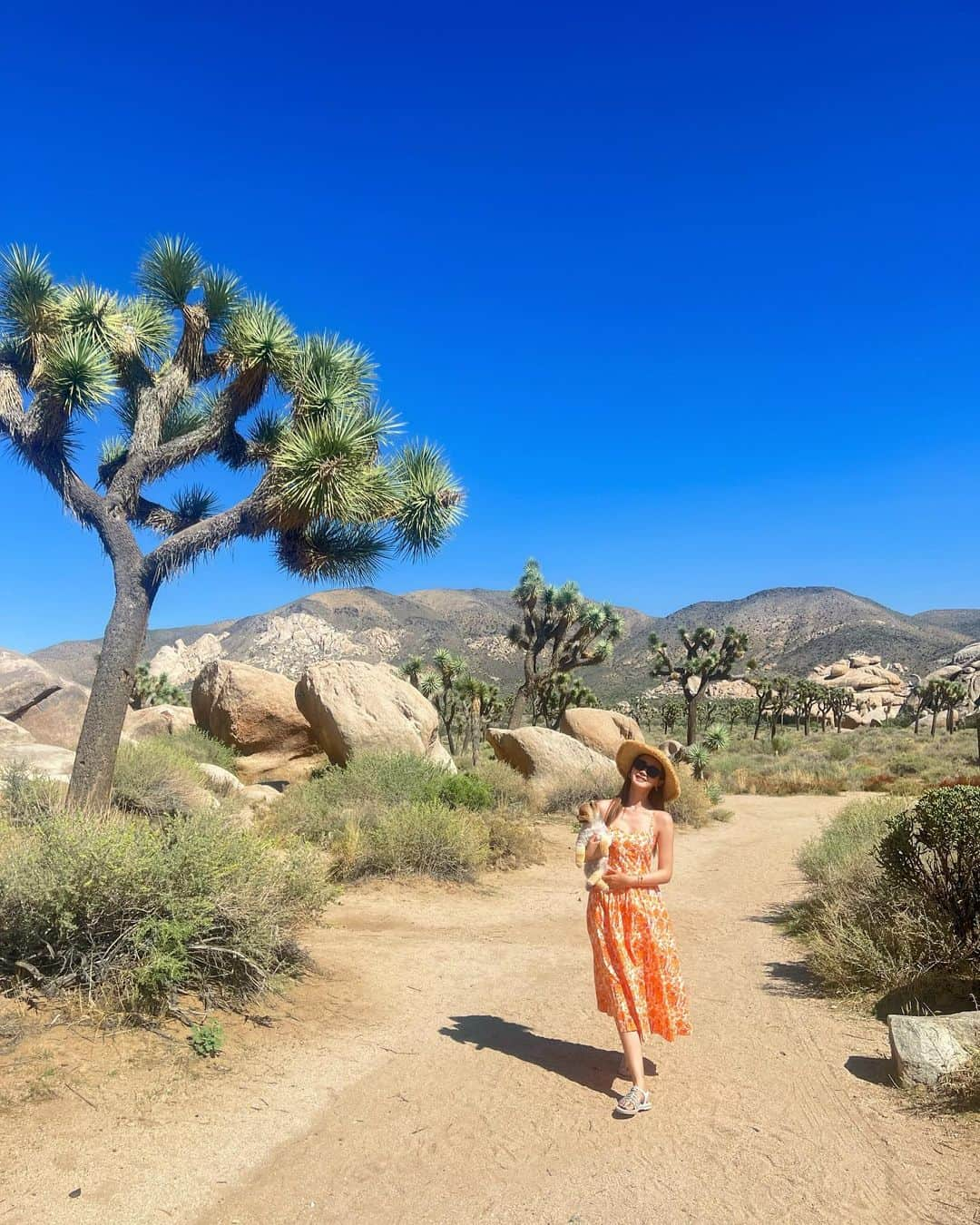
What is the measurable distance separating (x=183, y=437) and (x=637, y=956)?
869cm

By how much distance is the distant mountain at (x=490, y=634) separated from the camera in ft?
253

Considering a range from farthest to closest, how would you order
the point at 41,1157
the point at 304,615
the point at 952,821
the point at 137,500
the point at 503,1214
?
the point at 304,615, the point at 137,500, the point at 952,821, the point at 41,1157, the point at 503,1214

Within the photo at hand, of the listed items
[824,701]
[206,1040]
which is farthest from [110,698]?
[824,701]

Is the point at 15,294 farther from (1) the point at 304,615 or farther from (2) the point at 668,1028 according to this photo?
(1) the point at 304,615

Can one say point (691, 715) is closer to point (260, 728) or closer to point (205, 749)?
point (260, 728)

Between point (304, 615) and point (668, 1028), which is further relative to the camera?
point (304, 615)

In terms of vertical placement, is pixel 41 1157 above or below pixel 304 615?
below

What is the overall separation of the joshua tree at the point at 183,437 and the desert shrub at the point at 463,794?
3.60 meters

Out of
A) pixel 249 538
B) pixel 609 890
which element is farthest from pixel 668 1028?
pixel 249 538

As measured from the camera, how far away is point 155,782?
37.8 ft

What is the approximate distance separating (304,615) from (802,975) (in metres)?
90.1

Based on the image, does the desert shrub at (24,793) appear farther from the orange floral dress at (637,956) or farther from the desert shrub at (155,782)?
the orange floral dress at (637,956)

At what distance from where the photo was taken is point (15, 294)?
31.9 feet

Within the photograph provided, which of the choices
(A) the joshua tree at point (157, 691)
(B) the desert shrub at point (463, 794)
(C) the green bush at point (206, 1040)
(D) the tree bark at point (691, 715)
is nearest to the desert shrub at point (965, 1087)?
(C) the green bush at point (206, 1040)
